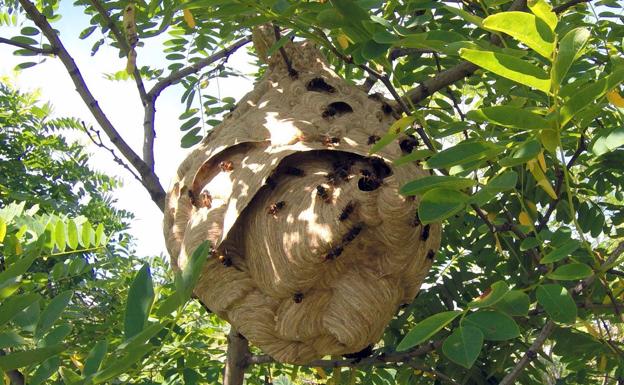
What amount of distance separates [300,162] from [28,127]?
357 cm

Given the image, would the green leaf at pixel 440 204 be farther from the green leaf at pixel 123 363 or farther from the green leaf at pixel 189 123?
the green leaf at pixel 189 123

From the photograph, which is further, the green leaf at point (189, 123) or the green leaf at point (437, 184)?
the green leaf at point (189, 123)

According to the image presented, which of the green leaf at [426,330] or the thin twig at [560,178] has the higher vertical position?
the thin twig at [560,178]

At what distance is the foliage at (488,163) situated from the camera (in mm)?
1243

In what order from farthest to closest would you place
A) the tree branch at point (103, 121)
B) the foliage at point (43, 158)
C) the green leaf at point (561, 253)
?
the foliage at point (43, 158) → the tree branch at point (103, 121) → the green leaf at point (561, 253)

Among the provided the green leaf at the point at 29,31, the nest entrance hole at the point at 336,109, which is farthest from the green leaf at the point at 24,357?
the green leaf at the point at 29,31

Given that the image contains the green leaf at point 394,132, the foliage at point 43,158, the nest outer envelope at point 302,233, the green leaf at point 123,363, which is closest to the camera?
the green leaf at point 123,363

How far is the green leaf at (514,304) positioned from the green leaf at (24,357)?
0.72m

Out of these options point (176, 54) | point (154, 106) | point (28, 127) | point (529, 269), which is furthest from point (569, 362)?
point (28, 127)

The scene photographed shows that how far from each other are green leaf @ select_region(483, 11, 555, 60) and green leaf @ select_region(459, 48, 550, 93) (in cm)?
3

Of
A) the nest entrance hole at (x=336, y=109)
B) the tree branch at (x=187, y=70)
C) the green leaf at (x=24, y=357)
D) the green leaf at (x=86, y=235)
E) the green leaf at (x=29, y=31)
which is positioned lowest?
the green leaf at (x=24, y=357)

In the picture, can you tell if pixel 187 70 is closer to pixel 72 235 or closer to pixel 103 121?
pixel 103 121

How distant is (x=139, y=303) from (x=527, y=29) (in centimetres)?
73

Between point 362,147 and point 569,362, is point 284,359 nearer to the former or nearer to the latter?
point 362,147
